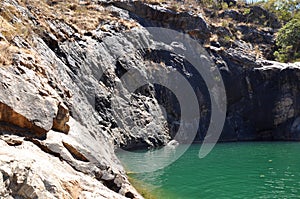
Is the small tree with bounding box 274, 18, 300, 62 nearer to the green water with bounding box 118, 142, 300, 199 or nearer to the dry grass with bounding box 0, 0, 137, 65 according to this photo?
the dry grass with bounding box 0, 0, 137, 65

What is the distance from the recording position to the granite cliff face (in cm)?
570

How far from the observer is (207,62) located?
31.0 meters

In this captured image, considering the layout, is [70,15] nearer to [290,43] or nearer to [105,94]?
[105,94]

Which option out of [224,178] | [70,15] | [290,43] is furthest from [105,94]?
[290,43]

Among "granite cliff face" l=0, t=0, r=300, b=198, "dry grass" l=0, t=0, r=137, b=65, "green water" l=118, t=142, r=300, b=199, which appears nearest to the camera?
"granite cliff face" l=0, t=0, r=300, b=198

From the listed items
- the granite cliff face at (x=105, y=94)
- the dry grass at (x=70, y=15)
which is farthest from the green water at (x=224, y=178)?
the dry grass at (x=70, y=15)

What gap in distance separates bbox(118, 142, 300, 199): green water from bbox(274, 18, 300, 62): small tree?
21.3m

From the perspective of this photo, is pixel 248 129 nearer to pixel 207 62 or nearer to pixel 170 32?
pixel 207 62

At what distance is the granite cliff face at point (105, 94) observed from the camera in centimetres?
570

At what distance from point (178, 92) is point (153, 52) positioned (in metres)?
4.77

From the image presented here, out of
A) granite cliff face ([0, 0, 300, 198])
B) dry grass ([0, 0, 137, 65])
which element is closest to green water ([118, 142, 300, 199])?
granite cliff face ([0, 0, 300, 198])

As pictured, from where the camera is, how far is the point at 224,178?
41.4ft

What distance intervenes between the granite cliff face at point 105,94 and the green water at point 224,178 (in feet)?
7.92

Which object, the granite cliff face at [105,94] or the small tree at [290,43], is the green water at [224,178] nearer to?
the granite cliff face at [105,94]
